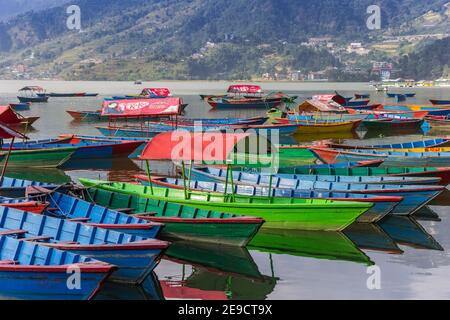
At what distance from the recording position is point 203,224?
24266 millimetres

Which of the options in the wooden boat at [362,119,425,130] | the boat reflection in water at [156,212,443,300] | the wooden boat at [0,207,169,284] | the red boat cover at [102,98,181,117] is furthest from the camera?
the wooden boat at [362,119,425,130]

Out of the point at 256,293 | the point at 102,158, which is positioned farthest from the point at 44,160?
the point at 256,293

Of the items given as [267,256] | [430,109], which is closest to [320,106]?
[430,109]

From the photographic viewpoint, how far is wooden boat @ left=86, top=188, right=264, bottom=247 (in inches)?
937

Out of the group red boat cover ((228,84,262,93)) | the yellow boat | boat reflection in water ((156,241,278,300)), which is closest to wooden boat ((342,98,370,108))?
red boat cover ((228,84,262,93))

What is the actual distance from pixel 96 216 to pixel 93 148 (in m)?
22.7

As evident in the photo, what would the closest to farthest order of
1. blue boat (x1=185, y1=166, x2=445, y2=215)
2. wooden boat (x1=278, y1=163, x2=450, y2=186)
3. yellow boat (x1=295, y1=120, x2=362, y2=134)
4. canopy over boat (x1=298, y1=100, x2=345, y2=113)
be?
blue boat (x1=185, y1=166, x2=445, y2=215) → wooden boat (x1=278, y1=163, x2=450, y2=186) → yellow boat (x1=295, y1=120, x2=362, y2=134) → canopy over boat (x1=298, y1=100, x2=345, y2=113)

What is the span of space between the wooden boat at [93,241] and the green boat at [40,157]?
21345 mm

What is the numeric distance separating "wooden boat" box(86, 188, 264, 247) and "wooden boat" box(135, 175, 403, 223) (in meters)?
2.44

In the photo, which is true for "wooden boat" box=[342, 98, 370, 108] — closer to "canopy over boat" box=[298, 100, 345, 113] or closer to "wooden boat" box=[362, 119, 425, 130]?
"wooden boat" box=[362, 119, 425, 130]

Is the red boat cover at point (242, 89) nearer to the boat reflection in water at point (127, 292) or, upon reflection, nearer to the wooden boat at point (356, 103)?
the wooden boat at point (356, 103)

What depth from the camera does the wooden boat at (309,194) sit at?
27.9 metres

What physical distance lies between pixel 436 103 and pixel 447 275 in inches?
3059

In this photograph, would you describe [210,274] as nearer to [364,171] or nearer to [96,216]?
[96,216]
